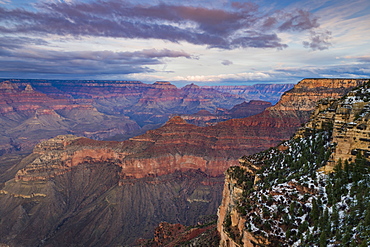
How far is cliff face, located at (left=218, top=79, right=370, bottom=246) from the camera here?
975 inches

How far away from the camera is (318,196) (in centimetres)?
2777

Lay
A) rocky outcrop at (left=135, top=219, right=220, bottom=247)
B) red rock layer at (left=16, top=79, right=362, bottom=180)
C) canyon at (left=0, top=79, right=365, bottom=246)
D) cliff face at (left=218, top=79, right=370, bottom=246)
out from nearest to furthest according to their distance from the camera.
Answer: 1. cliff face at (left=218, top=79, right=370, bottom=246)
2. rocky outcrop at (left=135, top=219, right=220, bottom=247)
3. canyon at (left=0, top=79, right=365, bottom=246)
4. red rock layer at (left=16, top=79, right=362, bottom=180)

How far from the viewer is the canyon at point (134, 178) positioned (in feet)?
351

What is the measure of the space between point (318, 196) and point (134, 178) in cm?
11258

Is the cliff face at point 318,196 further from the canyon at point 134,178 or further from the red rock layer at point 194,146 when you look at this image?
the red rock layer at point 194,146

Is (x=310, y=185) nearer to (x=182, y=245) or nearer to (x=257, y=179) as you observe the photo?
(x=257, y=179)

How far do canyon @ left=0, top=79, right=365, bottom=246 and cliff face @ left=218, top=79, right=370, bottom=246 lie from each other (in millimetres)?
75515

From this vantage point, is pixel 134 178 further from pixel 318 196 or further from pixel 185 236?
pixel 318 196

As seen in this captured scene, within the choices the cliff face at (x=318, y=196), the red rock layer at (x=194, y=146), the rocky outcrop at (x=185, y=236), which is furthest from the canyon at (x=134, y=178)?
the cliff face at (x=318, y=196)

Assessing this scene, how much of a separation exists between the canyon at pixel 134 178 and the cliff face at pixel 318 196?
7551 centimetres

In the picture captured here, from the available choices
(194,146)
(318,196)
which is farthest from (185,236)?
(194,146)

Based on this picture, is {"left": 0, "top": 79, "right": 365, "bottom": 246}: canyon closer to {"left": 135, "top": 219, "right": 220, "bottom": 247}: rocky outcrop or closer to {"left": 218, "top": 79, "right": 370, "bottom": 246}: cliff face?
{"left": 135, "top": 219, "right": 220, "bottom": 247}: rocky outcrop

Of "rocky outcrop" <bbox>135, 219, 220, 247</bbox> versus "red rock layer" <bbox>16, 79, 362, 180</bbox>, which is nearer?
"rocky outcrop" <bbox>135, 219, 220, 247</bbox>

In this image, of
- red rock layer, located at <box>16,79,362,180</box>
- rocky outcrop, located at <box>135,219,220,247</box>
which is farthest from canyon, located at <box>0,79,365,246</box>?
rocky outcrop, located at <box>135,219,220,247</box>
